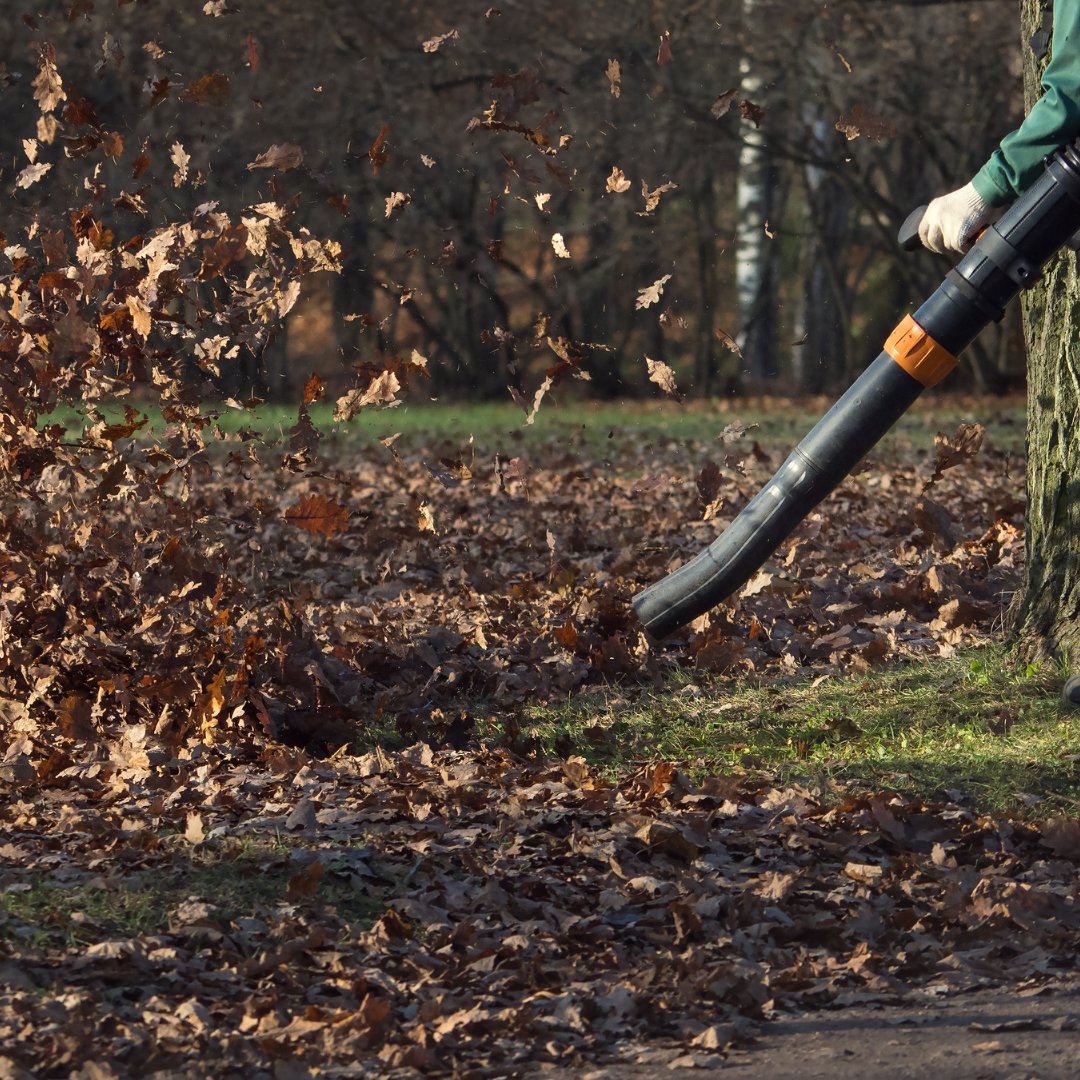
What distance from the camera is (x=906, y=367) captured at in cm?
508

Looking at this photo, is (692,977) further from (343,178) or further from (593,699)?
(343,178)

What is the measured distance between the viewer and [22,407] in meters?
5.67

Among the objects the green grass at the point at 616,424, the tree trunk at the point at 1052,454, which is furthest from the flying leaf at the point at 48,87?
the green grass at the point at 616,424

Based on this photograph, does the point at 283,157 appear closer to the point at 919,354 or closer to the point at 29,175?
the point at 29,175

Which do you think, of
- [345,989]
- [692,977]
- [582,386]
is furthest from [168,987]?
[582,386]

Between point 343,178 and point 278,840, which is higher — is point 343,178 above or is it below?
above

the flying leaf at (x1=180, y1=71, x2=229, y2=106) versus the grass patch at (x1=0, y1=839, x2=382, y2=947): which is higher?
the flying leaf at (x1=180, y1=71, x2=229, y2=106)

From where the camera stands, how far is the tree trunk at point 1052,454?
5695mm

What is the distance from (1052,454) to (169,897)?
11.3 feet

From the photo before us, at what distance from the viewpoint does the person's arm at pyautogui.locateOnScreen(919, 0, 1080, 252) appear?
4.70 metres

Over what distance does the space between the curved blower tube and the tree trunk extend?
28.5 inches

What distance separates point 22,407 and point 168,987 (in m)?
2.65

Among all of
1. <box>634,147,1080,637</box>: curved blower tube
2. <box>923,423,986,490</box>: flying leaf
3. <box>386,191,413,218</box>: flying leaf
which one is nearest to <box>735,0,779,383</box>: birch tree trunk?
<box>923,423,986,490</box>: flying leaf

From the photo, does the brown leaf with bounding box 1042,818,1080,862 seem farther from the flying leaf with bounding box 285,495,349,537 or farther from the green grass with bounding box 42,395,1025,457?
the green grass with bounding box 42,395,1025,457
